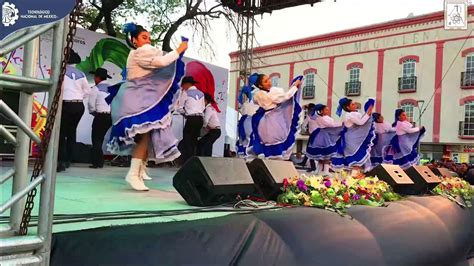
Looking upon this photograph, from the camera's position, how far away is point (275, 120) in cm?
551

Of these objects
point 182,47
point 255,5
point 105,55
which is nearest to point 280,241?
point 182,47

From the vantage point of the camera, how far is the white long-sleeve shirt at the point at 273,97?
5.41 metres

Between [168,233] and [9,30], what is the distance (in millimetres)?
1024

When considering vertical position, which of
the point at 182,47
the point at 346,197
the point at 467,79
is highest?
the point at 467,79

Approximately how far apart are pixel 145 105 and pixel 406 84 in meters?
17.2

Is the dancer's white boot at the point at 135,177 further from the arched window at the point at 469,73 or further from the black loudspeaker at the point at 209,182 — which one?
the arched window at the point at 469,73

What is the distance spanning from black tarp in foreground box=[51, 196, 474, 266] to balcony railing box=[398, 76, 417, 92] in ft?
52.7

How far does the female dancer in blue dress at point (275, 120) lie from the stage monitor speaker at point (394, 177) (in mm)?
1214

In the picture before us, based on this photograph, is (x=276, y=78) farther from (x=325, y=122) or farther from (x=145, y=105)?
(x=145, y=105)

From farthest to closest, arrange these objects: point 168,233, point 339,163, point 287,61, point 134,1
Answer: point 287,61
point 134,1
point 339,163
point 168,233

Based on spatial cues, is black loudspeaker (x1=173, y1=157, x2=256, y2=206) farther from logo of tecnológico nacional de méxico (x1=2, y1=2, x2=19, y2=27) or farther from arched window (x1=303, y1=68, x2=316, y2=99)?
arched window (x1=303, y1=68, x2=316, y2=99)

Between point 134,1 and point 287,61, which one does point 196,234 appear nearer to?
point 134,1

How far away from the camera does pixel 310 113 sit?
317 inches

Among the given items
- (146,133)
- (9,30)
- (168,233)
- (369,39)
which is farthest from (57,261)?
(369,39)
